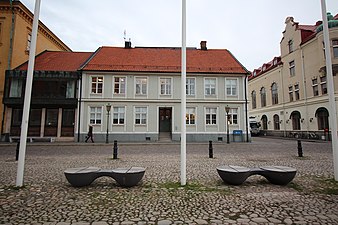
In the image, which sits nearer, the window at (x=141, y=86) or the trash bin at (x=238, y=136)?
the trash bin at (x=238, y=136)

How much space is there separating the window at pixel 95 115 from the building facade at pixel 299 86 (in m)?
27.6

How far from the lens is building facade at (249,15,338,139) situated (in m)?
23.8

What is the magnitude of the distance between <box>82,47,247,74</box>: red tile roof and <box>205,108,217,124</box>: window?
4937mm

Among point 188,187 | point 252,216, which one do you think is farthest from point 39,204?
point 252,216

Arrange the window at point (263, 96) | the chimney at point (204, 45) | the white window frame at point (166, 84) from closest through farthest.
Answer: the white window frame at point (166, 84) → the chimney at point (204, 45) → the window at point (263, 96)

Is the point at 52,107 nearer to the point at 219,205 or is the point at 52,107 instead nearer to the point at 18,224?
the point at 18,224

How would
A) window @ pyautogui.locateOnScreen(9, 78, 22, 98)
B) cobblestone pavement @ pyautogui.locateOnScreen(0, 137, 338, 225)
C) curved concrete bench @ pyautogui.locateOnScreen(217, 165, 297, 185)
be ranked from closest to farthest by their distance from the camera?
cobblestone pavement @ pyautogui.locateOnScreen(0, 137, 338, 225) < curved concrete bench @ pyautogui.locateOnScreen(217, 165, 297, 185) < window @ pyautogui.locateOnScreen(9, 78, 22, 98)

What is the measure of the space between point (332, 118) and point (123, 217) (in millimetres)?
6246

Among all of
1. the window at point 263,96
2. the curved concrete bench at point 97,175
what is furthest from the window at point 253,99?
the curved concrete bench at point 97,175

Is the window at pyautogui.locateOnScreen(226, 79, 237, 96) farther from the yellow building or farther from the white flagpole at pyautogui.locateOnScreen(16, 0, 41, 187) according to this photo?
the yellow building

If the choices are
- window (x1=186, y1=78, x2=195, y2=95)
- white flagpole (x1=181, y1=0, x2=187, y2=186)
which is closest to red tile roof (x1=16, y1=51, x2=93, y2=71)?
window (x1=186, y1=78, x2=195, y2=95)

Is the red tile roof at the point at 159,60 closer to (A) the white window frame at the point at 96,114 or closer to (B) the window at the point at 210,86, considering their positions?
(B) the window at the point at 210,86

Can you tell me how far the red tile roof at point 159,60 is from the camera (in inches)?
921

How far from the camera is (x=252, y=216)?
11.0ft
